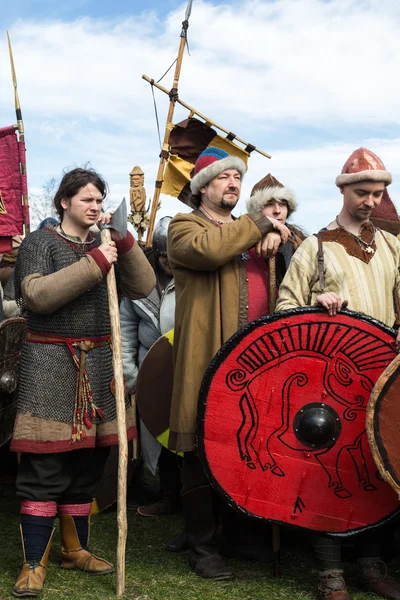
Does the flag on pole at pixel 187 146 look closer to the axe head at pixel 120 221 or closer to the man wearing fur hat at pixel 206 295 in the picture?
the man wearing fur hat at pixel 206 295

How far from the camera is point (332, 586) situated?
124 inches

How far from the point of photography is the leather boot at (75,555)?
137 inches

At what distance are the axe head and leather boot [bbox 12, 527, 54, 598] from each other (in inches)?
53.3

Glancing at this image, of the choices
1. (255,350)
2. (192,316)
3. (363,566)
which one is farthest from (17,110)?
(363,566)

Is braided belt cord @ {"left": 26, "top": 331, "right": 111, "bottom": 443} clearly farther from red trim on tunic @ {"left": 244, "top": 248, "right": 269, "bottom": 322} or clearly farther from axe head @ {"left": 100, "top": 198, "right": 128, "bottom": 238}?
red trim on tunic @ {"left": 244, "top": 248, "right": 269, "bottom": 322}

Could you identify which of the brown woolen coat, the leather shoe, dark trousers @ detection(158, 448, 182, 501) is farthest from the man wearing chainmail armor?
dark trousers @ detection(158, 448, 182, 501)

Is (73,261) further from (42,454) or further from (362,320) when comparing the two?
(362,320)

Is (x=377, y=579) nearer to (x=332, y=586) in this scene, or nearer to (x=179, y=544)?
(x=332, y=586)

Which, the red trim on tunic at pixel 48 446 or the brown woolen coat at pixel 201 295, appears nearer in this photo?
the red trim on tunic at pixel 48 446

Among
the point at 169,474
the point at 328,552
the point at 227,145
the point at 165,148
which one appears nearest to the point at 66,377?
the point at 328,552

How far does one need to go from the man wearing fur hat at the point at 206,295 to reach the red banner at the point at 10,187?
1911mm

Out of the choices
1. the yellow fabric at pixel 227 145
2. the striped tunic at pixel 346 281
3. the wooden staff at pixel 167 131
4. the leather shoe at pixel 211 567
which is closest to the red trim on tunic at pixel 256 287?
the striped tunic at pixel 346 281

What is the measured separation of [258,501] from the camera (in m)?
3.15

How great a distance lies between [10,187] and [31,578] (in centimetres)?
275
